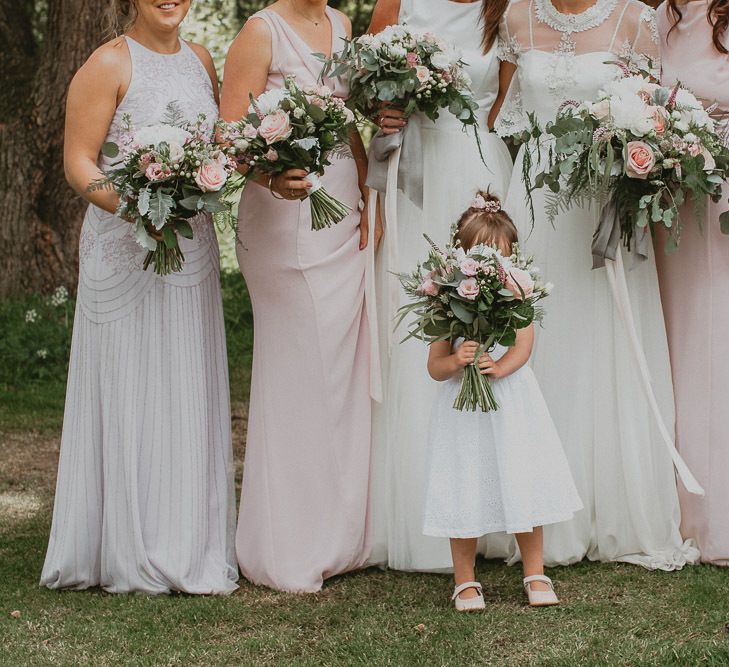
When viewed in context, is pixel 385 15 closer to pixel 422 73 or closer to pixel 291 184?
pixel 422 73

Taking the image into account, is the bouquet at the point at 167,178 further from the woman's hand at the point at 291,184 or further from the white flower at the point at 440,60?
the white flower at the point at 440,60

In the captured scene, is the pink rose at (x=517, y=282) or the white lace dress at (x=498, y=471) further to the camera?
the white lace dress at (x=498, y=471)

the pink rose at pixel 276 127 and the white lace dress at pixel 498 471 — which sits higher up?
the pink rose at pixel 276 127

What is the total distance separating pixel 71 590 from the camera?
214 inches

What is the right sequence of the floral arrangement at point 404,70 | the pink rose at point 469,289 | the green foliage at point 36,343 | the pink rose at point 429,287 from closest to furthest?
the pink rose at point 469,289 → the pink rose at point 429,287 → the floral arrangement at point 404,70 → the green foliage at point 36,343

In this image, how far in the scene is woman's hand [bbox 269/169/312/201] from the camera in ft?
16.4

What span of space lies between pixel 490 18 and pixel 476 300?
5.50ft

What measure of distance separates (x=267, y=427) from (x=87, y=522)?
90 cm

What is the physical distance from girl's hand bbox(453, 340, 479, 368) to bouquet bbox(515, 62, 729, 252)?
2.68 ft

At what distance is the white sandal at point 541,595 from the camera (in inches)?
197

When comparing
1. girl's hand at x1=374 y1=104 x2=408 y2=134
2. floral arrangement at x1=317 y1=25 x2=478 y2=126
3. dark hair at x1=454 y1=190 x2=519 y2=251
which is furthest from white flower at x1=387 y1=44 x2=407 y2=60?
dark hair at x1=454 y1=190 x2=519 y2=251

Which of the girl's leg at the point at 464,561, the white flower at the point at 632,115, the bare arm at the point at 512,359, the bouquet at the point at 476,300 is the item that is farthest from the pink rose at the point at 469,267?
the girl's leg at the point at 464,561

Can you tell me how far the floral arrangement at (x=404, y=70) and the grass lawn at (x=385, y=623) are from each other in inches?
83.4

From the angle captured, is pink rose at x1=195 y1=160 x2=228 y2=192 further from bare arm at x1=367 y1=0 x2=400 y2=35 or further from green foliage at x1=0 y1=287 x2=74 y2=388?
green foliage at x1=0 y1=287 x2=74 y2=388
